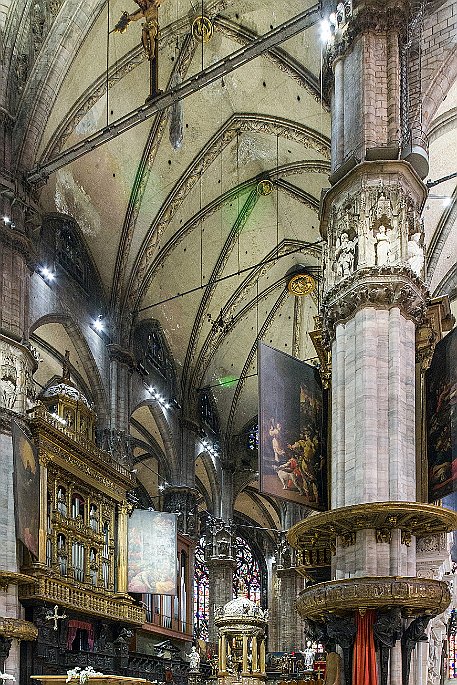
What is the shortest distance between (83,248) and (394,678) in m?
19.5

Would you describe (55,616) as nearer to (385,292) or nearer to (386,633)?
(386,633)

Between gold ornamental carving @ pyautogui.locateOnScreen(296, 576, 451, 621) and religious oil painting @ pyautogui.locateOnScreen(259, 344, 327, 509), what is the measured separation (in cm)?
216

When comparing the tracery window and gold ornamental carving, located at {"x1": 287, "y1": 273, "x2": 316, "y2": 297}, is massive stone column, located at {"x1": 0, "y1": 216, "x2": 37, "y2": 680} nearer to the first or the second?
the tracery window

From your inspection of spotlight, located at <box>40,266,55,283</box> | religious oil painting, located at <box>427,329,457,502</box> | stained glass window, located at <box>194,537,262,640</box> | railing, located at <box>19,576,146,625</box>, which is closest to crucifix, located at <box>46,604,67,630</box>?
railing, located at <box>19,576,146,625</box>

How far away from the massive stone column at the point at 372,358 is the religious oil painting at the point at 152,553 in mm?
13895

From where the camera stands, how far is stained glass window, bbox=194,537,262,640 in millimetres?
44062

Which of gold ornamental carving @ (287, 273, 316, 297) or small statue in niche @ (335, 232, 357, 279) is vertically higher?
gold ornamental carving @ (287, 273, 316, 297)

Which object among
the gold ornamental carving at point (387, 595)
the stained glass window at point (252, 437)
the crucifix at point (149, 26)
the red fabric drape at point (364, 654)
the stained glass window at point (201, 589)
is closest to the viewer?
the gold ornamental carving at point (387, 595)

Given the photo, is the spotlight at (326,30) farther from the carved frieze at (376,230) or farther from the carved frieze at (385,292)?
the carved frieze at (385,292)

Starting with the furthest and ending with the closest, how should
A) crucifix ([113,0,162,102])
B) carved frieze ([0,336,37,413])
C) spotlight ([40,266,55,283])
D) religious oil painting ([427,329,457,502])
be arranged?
1. spotlight ([40,266,55,283])
2. crucifix ([113,0,162,102])
3. carved frieze ([0,336,37,413])
4. religious oil painting ([427,329,457,502])

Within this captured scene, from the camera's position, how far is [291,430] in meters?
17.4

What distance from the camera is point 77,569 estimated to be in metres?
26.3

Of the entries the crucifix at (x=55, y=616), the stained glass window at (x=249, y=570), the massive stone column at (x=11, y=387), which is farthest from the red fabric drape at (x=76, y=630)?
the stained glass window at (x=249, y=570)

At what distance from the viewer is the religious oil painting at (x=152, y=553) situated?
30.1 metres
